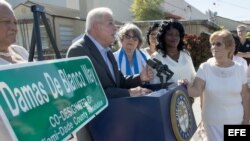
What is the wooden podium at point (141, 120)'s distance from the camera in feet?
7.39

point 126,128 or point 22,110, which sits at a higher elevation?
point 22,110

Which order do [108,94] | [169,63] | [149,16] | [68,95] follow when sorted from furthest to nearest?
[149,16] < [169,63] < [108,94] < [68,95]

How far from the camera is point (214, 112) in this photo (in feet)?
10.2

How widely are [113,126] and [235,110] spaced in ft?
4.22

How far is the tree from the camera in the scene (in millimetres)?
30331

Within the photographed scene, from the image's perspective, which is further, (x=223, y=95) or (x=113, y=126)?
(x=223, y=95)

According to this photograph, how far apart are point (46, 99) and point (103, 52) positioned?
124cm

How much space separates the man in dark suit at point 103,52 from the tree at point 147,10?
27.6 meters

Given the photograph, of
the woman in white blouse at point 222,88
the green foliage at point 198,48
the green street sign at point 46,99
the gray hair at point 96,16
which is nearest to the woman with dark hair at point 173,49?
the woman in white blouse at point 222,88

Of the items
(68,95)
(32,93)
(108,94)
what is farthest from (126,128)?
(32,93)

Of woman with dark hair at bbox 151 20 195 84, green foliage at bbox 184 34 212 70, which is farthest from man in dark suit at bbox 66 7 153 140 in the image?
green foliage at bbox 184 34 212 70

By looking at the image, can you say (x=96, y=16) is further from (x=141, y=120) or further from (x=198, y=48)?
(x=198, y=48)

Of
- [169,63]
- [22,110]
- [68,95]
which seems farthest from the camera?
[169,63]

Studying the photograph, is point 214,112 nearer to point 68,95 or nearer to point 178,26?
point 178,26
